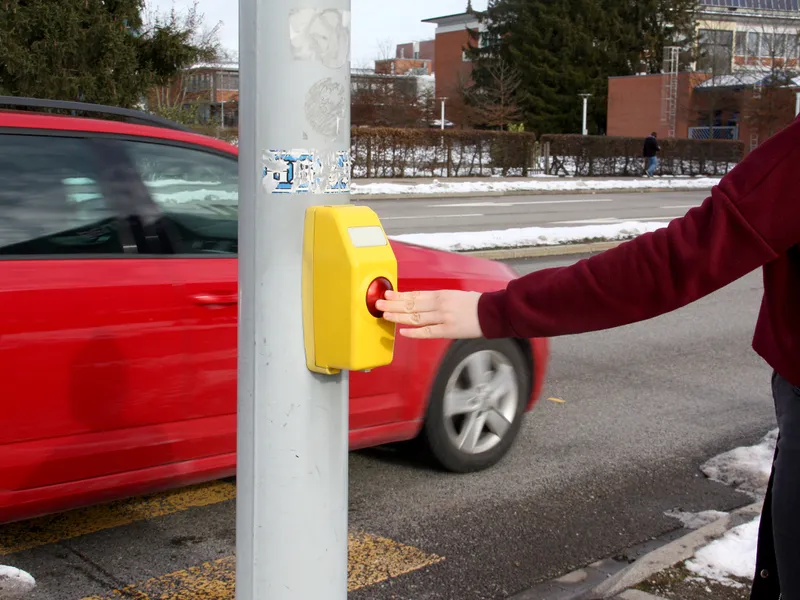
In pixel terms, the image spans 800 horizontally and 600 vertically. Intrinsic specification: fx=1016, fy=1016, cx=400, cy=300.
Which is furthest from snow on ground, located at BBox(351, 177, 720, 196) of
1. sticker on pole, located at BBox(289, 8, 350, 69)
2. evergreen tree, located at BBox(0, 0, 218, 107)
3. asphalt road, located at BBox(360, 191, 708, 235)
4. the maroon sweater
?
the maroon sweater

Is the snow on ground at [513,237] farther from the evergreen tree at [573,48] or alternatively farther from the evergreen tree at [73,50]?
the evergreen tree at [573,48]

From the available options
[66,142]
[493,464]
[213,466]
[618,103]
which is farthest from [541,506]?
[618,103]

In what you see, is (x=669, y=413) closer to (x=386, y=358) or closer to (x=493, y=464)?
(x=493, y=464)

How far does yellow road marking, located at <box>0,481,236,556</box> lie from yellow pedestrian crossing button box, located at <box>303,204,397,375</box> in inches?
98.0

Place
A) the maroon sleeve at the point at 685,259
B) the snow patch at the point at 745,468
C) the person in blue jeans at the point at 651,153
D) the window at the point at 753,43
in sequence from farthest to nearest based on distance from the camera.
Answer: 1. the window at the point at 753,43
2. the person in blue jeans at the point at 651,153
3. the snow patch at the point at 745,468
4. the maroon sleeve at the point at 685,259

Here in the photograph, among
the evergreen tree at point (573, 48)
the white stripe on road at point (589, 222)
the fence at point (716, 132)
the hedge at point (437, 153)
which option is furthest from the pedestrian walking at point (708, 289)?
the evergreen tree at point (573, 48)

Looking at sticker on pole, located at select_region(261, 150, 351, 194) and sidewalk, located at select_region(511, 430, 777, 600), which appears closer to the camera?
sticker on pole, located at select_region(261, 150, 351, 194)

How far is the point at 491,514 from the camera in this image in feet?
14.6

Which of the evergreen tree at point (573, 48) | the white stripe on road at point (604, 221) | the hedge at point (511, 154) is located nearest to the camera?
the white stripe on road at point (604, 221)

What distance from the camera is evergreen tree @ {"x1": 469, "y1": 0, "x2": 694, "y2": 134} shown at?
195 ft

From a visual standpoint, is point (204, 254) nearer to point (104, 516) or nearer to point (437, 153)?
point (104, 516)

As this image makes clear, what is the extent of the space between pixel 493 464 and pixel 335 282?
326 centimetres

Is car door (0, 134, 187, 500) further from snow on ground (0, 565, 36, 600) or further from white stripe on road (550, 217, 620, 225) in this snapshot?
white stripe on road (550, 217, 620, 225)

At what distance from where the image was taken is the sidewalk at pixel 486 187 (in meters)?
25.5
